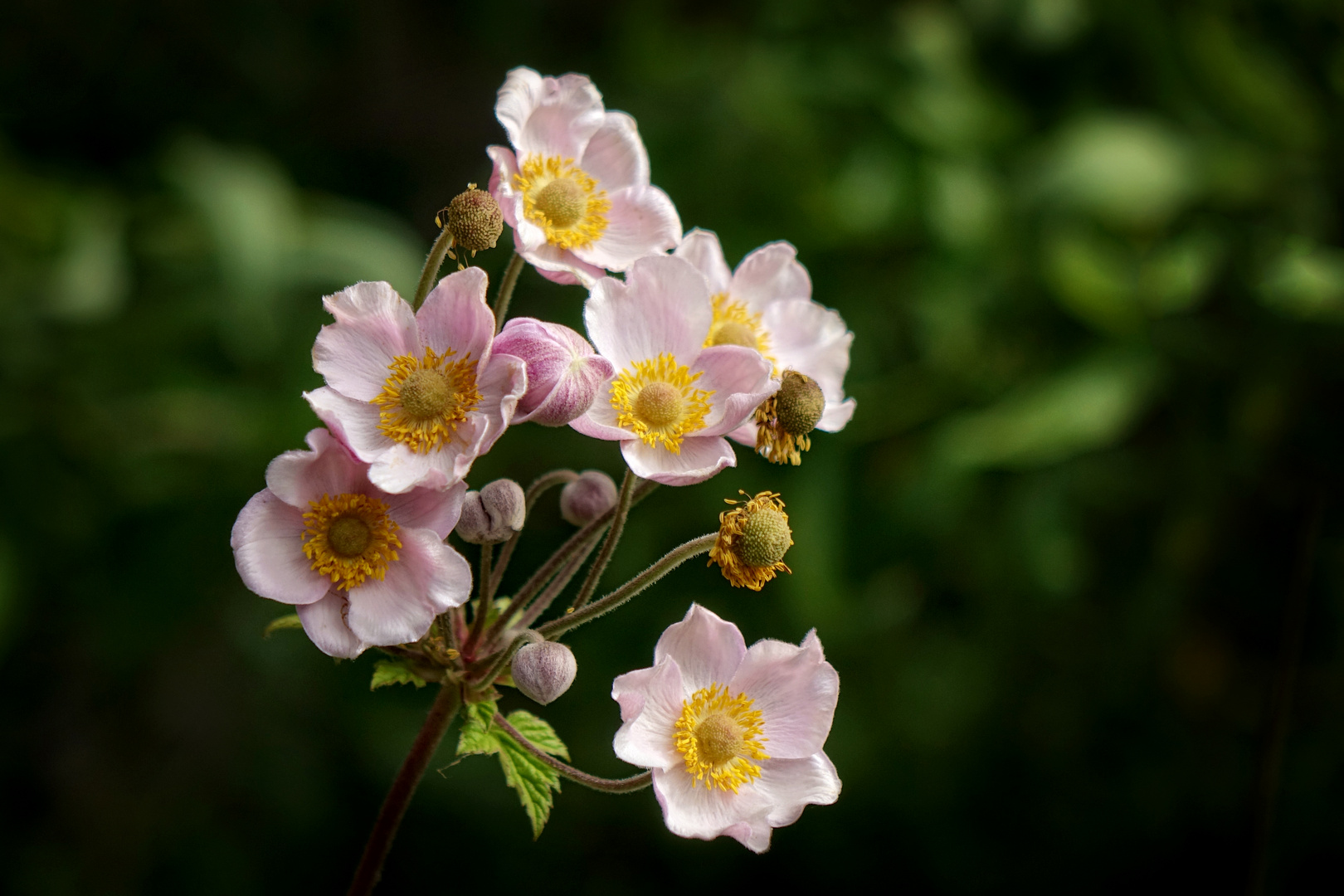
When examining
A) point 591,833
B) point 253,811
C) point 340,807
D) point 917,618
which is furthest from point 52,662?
point 917,618

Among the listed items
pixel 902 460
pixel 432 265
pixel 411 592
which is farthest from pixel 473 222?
pixel 902 460

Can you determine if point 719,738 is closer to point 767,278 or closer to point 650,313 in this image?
point 650,313

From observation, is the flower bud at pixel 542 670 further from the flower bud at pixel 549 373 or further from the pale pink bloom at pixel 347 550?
A: the flower bud at pixel 549 373


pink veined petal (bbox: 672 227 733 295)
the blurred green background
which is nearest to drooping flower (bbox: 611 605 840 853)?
pink veined petal (bbox: 672 227 733 295)

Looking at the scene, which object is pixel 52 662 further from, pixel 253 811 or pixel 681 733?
pixel 681 733

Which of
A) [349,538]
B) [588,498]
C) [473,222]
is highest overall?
[473,222]

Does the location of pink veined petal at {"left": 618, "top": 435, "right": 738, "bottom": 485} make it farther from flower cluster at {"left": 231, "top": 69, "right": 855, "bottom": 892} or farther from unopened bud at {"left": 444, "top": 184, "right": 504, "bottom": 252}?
unopened bud at {"left": 444, "top": 184, "right": 504, "bottom": 252}
